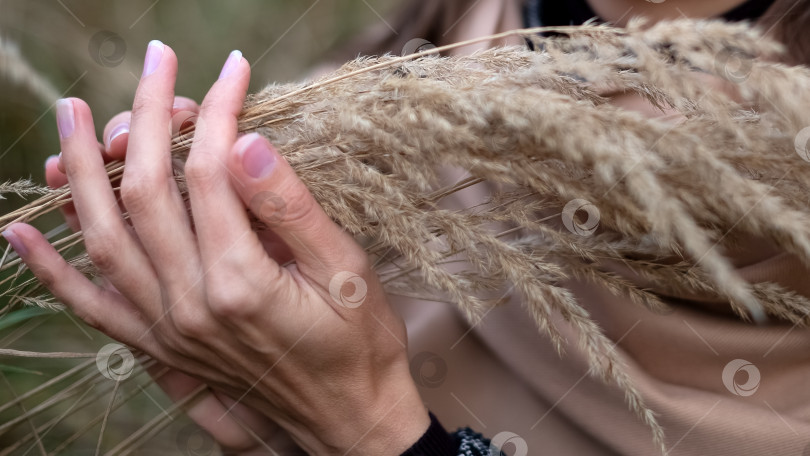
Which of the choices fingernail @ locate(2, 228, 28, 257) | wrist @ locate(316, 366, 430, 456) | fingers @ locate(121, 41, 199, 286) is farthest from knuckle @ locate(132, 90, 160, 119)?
wrist @ locate(316, 366, 430, 456)

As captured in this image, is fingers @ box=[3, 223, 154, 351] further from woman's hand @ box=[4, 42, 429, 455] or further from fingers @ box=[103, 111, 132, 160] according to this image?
fingers @ box=[103, 111, 132, 160]

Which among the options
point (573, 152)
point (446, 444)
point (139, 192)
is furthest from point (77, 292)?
point (573, 152)

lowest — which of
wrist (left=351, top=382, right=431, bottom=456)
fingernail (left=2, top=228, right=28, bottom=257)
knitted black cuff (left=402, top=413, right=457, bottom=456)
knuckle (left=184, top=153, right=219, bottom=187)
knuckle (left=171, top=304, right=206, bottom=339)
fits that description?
knitted black cuff (left=402, top=413, right=457, bottom=456)

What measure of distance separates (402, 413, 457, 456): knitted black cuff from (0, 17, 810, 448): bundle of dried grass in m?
0.23

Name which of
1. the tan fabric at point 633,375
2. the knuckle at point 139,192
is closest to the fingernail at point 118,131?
the knuckle at point 139,192

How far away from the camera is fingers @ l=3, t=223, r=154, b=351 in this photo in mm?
743

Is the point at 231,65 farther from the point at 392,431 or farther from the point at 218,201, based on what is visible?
the point at 392,431

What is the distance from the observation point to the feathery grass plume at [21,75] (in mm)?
1148

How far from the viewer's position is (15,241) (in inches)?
29.0

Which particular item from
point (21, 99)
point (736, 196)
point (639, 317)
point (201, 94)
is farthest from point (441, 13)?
point (736, 196)

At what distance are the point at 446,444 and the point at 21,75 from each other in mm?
1091

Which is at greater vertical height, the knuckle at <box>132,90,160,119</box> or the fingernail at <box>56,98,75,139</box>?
the fingernail at <box>56,98,75,139</box>

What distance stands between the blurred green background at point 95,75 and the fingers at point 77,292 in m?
0.12

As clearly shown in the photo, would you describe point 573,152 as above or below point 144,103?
below
